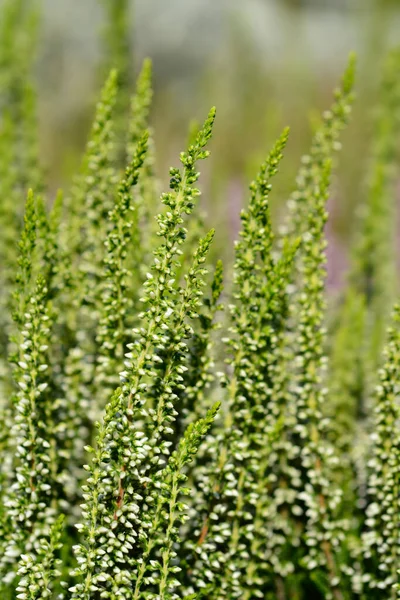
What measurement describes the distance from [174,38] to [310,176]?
16.6m

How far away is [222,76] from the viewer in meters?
18.0

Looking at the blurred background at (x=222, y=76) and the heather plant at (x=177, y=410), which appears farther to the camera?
the blurred background at (x=222, y=76)

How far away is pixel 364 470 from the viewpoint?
427cm

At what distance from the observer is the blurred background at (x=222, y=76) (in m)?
13.5

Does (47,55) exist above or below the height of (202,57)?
below

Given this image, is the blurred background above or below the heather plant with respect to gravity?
above

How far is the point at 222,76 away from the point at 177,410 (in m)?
16.1

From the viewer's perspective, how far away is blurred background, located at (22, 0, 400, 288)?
44.2 feet

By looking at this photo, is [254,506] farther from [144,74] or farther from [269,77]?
[269,77]

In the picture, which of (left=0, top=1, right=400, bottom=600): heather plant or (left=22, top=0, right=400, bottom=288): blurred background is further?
(left=22, top=0, right=400, bottom=288): blurred background

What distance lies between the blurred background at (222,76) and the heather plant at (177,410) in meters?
7.10

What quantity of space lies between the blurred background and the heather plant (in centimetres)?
710

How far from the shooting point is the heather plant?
240cm

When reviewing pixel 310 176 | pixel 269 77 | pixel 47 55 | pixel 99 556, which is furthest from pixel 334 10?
pixel 99 556
